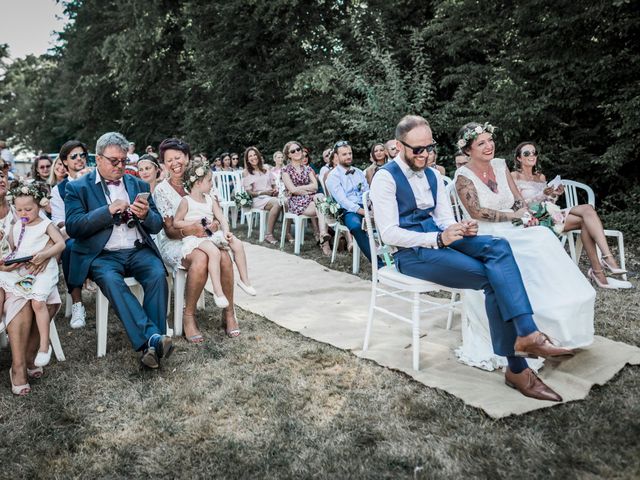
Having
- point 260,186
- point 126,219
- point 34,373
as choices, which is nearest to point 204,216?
point 126,219

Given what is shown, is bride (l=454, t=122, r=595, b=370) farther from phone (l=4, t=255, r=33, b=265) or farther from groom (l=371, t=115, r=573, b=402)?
phone (l=4, t=255, r=33, b=265)

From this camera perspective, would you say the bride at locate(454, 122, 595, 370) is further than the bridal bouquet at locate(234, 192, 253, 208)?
No

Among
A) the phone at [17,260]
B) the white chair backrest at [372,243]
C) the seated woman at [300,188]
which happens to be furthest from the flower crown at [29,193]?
the seated woman at [300,188]

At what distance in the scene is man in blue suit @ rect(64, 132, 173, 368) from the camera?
3594mm

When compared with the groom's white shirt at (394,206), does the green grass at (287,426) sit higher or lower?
lower

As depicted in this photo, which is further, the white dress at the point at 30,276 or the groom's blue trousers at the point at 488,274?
the white dress at the point at 30,276

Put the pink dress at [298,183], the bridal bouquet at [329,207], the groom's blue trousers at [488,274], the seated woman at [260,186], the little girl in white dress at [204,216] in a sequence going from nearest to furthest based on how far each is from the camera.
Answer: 1. the groom's blue trousers at [488,274]
2. the little girl in white dress at [204,216]
3. the bridal bouquet at [329,207]
4. the pink dress at [298,183]
5. the seated woman at [260,186]

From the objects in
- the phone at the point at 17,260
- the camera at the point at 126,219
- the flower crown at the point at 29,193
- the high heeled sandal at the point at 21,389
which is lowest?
the high heeled sandal at the point at 21,389

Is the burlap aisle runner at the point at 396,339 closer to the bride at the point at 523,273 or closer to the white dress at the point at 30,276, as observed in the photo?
the bride at the point at 523,273

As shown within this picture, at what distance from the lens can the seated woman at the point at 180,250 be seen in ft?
13.3

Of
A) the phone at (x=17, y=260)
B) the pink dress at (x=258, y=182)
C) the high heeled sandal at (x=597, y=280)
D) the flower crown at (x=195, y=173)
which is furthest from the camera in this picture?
the pink dress at (x=258, y=182)

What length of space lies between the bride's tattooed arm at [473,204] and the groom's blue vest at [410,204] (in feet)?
1.32

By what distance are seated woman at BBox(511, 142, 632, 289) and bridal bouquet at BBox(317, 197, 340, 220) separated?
2062 mm

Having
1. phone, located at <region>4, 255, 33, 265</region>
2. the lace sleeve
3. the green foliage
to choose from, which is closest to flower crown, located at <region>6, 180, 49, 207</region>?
phone, located at <region>4, 255, 33, 265</region>
